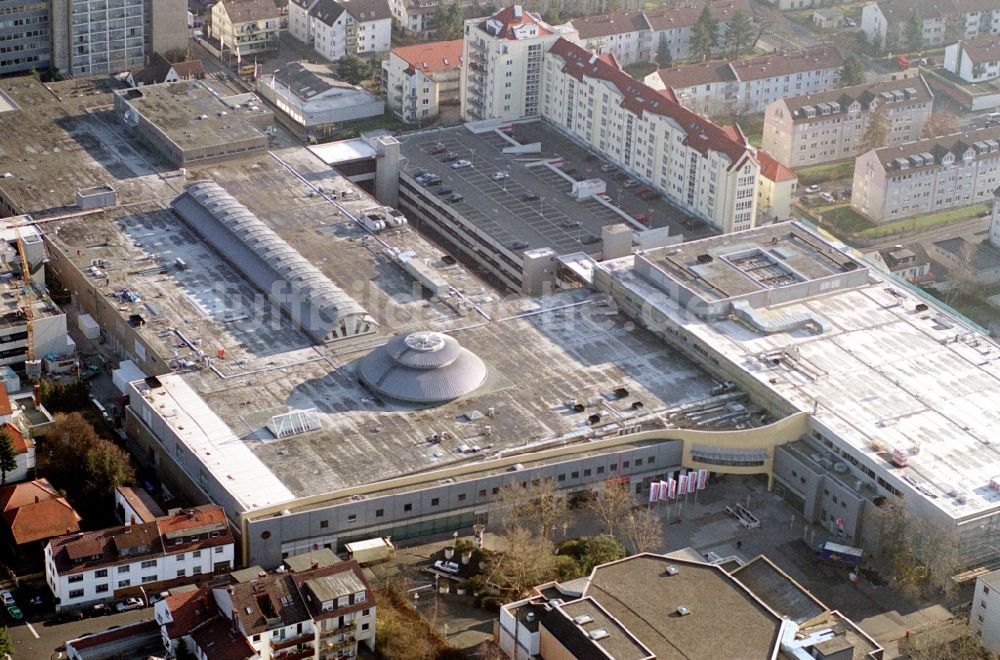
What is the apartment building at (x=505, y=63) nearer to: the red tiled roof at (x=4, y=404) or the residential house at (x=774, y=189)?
the residential house at (x=774, y=189)

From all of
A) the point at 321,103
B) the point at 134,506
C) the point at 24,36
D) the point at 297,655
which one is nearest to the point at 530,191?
the point at 321,103

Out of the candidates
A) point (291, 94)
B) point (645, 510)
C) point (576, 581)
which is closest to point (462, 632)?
point (576, 581)

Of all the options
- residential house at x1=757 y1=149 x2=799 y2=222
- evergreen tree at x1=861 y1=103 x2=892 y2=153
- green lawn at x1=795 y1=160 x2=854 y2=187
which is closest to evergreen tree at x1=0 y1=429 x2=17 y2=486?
residential house at x1=757 y1=149 x2=799 y2=222

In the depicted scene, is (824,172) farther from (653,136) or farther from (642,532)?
(642,532)

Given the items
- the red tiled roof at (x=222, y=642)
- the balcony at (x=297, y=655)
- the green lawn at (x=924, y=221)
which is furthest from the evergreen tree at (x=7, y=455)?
the green lawn at (x=924, y=221)

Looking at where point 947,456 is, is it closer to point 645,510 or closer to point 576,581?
point 645,510

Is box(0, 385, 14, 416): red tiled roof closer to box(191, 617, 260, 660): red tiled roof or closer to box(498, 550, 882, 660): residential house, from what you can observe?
box(191, 617, 260, 660): red tiled roof
